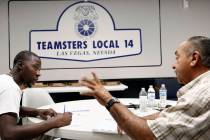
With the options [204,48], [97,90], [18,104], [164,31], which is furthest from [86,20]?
[204,48]

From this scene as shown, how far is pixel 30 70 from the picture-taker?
236cm

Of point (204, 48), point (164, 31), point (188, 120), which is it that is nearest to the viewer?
point (188, 120)

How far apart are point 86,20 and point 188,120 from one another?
4.76 m

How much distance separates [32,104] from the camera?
3.34 m

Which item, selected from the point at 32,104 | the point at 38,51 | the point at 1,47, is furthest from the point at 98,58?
the point at 32,104

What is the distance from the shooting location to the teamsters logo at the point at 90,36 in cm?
590

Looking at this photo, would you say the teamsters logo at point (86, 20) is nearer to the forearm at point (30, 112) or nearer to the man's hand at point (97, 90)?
the forearm at point (30, 112)

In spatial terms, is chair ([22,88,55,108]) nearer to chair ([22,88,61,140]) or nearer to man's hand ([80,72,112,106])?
chair ([22,88,61,140])

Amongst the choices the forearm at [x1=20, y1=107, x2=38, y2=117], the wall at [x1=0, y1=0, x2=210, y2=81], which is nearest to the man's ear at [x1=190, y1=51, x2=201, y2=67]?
the forearm at [x1=20, y1=107, x2=38, y2=117]

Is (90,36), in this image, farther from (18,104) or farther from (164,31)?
(18,104)

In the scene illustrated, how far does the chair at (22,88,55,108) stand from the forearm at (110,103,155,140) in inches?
75.7

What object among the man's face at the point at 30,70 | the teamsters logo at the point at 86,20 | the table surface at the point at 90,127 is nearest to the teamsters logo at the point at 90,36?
the teamsters logo at the point at 86,20

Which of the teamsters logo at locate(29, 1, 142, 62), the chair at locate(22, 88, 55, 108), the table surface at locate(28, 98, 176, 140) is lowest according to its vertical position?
the table surface at locate(28, 98, 176, 140)

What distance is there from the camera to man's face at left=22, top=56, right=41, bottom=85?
2351mm
